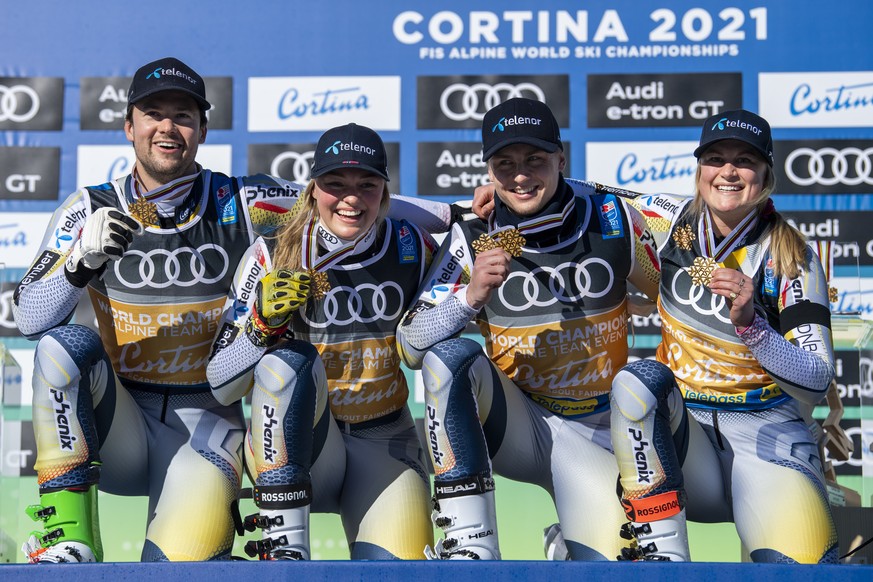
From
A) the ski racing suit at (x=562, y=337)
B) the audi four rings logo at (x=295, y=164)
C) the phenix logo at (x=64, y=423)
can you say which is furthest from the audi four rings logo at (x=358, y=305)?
the audi four rings logo at (x=295, y=164)

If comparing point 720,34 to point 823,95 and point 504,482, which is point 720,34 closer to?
point 823,95

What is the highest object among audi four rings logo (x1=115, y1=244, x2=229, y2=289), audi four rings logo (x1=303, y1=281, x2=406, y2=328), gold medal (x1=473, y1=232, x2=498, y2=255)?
gold medal (x1=473, y1=232, x2=498, y2=255)

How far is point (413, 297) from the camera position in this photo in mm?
2729

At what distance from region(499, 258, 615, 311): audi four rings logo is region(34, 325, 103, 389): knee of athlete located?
111cm

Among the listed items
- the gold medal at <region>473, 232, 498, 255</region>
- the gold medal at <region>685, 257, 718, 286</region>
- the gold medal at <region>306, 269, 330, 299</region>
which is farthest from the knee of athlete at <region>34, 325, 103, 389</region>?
the gold medal at <region>685, 257, 718, 286</region>

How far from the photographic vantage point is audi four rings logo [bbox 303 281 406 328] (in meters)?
2.67

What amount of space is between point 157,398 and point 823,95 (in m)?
2.88

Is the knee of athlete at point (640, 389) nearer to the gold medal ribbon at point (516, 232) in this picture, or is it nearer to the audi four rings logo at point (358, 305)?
the gold medal ribbon at point (516, 232)

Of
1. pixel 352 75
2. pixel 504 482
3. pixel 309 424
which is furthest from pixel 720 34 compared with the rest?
pixel 309 424

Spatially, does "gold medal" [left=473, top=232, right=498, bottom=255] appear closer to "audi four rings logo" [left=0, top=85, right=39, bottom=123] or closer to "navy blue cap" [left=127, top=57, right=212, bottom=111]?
"navy blue cap" [left=127, top=57, right=212, bottom=111]

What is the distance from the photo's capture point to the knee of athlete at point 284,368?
7.54 feet

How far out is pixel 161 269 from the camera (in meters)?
2.78

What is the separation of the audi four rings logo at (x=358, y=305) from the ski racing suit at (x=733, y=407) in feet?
2.23

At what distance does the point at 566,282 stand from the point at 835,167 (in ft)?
6.26
